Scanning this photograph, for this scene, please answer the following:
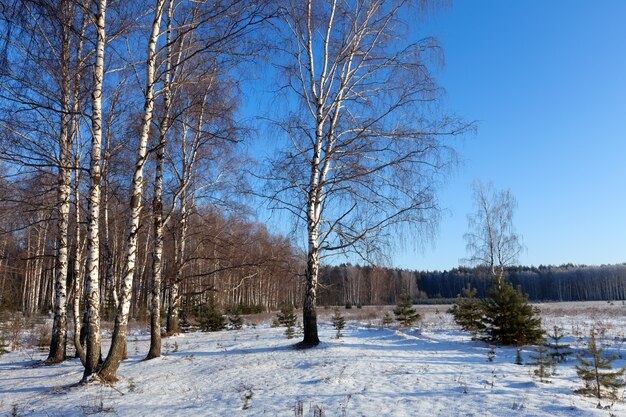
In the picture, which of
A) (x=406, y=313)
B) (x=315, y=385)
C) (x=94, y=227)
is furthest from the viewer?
(x=406, y=313)

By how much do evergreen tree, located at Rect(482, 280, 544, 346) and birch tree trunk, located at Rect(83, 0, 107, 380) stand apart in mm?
9799

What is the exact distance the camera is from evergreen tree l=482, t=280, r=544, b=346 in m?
11.5

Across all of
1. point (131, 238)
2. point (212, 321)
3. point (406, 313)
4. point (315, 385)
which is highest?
point (131, 238)

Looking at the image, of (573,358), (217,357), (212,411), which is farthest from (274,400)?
(573,358)

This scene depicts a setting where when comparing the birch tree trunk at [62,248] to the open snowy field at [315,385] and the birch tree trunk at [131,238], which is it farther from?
the birch tree trunk at [131,238]

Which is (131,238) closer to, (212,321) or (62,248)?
(62,248)

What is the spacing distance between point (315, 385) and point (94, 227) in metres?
5.07

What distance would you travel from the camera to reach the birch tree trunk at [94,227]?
26.7 feet

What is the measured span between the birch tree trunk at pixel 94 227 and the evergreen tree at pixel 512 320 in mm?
9799

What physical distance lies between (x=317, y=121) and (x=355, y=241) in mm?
3109

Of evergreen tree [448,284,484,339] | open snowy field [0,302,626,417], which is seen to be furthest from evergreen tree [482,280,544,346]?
evergreen tree [448,284,484,339]

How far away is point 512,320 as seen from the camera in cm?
1159

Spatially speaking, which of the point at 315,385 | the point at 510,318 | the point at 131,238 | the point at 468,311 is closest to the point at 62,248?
the point at 131,238

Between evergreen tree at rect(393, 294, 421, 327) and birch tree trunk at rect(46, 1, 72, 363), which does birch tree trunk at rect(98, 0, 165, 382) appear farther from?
evergreen tree at rect(393, 294, 421, 327)
